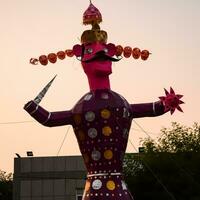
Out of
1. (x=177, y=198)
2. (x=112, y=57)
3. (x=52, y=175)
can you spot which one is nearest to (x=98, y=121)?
(x=112, y=57)

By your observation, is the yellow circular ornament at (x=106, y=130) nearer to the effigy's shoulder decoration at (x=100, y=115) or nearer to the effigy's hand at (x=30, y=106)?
the effigy's shoulder decoration at (x=100, y=115)

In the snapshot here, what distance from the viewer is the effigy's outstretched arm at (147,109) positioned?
13508 millimetres

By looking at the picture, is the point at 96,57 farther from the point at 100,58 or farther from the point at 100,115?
the point at 100,115

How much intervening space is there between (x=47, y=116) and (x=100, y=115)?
97cm

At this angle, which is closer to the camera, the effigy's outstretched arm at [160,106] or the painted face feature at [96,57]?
the painted face feature at [96,57]

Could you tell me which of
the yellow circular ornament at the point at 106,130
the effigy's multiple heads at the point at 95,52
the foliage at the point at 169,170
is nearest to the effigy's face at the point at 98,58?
the effigy's multiple heads at the point at 95,52

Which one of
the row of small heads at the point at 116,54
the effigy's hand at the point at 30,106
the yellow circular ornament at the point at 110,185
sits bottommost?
the yellow circular ornament at the point at 110,185

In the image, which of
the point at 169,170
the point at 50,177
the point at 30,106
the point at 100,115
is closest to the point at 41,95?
the point at 30,106

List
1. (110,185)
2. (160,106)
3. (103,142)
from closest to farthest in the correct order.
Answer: (110,185) < (103,142) < (160,106)

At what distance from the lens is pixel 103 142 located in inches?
509

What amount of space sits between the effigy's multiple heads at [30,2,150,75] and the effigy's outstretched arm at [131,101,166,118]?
2.92 feet

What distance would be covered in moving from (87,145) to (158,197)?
680 centimetres

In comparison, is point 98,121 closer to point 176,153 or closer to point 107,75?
point 107,75

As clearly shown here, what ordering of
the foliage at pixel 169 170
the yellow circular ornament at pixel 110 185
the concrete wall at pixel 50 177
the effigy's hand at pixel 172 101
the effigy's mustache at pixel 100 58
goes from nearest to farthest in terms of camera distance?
1. the yellow circular ornament at pixel 110 185
2. the effigy's mustache at pixel 100 58
3. the effigy's hand at pixel 172 101
4. the foliage at pixel 169 170
5. the concrete wall at pixel 50 177
